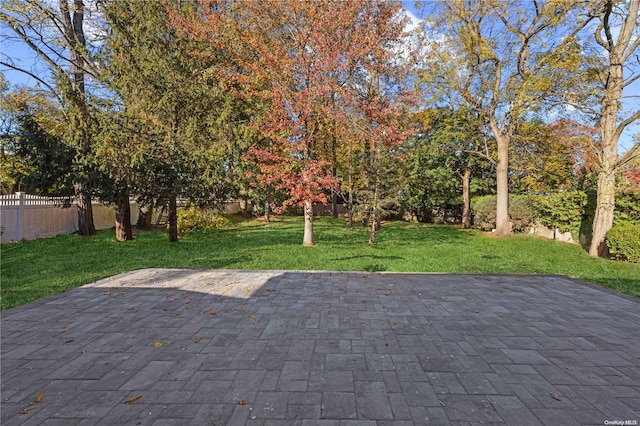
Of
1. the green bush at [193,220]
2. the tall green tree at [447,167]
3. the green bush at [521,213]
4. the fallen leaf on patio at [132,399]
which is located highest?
the tall green tree at [447,167]

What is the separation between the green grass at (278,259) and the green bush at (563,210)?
1.20 metres

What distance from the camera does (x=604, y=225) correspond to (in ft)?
30.9

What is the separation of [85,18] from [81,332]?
43.5 ft

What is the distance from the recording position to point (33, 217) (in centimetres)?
1141

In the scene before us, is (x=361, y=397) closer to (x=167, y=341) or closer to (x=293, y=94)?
(x=167, y=341)

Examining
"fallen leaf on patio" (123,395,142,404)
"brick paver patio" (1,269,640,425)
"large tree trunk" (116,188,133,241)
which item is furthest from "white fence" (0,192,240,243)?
"fallen leaf on patio" (123,395,142,404)

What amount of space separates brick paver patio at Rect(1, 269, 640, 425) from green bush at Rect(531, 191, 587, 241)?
25.8ft

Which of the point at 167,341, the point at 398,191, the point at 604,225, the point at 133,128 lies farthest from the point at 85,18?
the point at 604,225

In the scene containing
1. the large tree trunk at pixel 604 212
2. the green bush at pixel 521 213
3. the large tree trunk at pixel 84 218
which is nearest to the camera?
the large tree trunk at pixel 604 212

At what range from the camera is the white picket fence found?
1036cm

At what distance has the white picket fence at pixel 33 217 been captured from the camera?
1036 centimetres

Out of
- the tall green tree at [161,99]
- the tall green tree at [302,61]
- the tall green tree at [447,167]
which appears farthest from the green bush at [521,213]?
the tall green tree at [161,99]

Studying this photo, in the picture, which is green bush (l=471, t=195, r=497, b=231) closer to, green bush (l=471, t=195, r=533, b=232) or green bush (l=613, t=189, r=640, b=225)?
green bush (l=471, t=195, r=533, b=232)

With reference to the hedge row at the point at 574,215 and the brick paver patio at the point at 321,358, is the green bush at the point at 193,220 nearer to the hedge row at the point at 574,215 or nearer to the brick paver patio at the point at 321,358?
the brick paver patio at the point at 321,358
